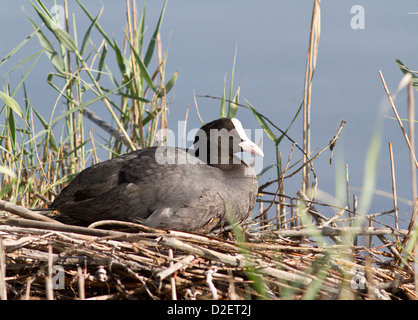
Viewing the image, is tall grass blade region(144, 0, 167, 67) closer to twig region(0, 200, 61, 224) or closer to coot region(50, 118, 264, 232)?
coot region(50, 118, 264, 232)

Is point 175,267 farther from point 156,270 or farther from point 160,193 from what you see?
point 160,193

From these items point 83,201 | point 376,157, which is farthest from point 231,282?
point 83,201

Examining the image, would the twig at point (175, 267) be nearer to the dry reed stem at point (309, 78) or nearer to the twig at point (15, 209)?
the twig at point (15, 209)

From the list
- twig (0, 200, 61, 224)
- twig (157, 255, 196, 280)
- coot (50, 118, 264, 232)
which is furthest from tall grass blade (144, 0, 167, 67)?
twig (157, 255, 196, 280)

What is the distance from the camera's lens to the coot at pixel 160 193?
279 centimetres

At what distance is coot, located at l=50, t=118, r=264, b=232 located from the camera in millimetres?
2789

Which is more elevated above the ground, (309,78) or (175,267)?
(309,78)

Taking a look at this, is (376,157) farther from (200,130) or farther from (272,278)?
(200,130)

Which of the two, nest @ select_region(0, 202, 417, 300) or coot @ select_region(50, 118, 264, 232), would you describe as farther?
coot @ select_region(50, 118, 264, 232)

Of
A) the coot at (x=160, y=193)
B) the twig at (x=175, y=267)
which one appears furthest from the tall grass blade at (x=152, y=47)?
the twig at (x=175, y=267)

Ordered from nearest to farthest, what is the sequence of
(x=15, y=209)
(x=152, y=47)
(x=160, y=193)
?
(x=15, y=209) → (x=160, y=193) → (x=152, y=47)

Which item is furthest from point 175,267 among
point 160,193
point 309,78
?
point 309,78

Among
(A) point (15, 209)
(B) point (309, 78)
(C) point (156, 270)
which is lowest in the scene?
(C) point (156, 270)

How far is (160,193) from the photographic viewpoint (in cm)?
280
